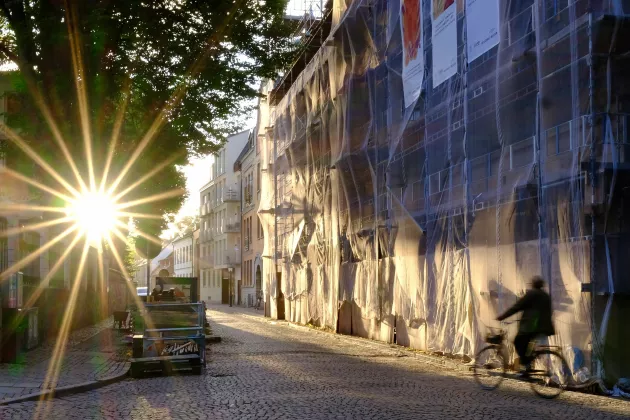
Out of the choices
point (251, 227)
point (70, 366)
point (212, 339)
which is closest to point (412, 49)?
point (212, 339)

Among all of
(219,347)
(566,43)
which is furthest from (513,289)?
(219,347)

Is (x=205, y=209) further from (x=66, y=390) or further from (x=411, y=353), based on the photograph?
(x=66, y=390)

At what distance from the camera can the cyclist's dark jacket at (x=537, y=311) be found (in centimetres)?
1230

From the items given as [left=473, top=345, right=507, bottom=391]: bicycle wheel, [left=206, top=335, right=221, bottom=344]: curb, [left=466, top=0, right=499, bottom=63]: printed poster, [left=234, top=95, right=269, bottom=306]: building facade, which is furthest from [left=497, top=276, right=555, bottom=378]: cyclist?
[left=234, top=95, right=269, bottom=306]: building facade

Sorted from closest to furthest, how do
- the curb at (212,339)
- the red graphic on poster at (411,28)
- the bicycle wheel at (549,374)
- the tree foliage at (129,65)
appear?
the bicycle wheel at (549,374), the tree foliage at (129,65), the red graphic on poster at (411,28), the curb at (212,339)

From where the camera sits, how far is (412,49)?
21000 millimetres

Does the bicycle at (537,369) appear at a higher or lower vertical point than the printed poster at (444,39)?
lower

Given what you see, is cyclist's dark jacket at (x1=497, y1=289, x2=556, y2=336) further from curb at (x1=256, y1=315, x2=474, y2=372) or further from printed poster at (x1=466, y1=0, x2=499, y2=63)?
printed poster at (x1=466, y1=0, x2=499, y2=63)

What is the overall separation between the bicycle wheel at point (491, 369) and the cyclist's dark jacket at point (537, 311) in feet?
2.51

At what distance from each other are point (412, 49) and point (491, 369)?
10.1 meters

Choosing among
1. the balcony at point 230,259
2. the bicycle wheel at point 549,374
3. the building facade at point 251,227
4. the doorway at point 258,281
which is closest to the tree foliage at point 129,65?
the bicycle wheel at point 549,374

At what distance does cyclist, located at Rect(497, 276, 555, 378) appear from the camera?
12312 mm

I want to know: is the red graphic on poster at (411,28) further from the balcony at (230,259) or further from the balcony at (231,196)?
the balcony at (231,196)

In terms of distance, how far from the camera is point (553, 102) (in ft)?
46.6
